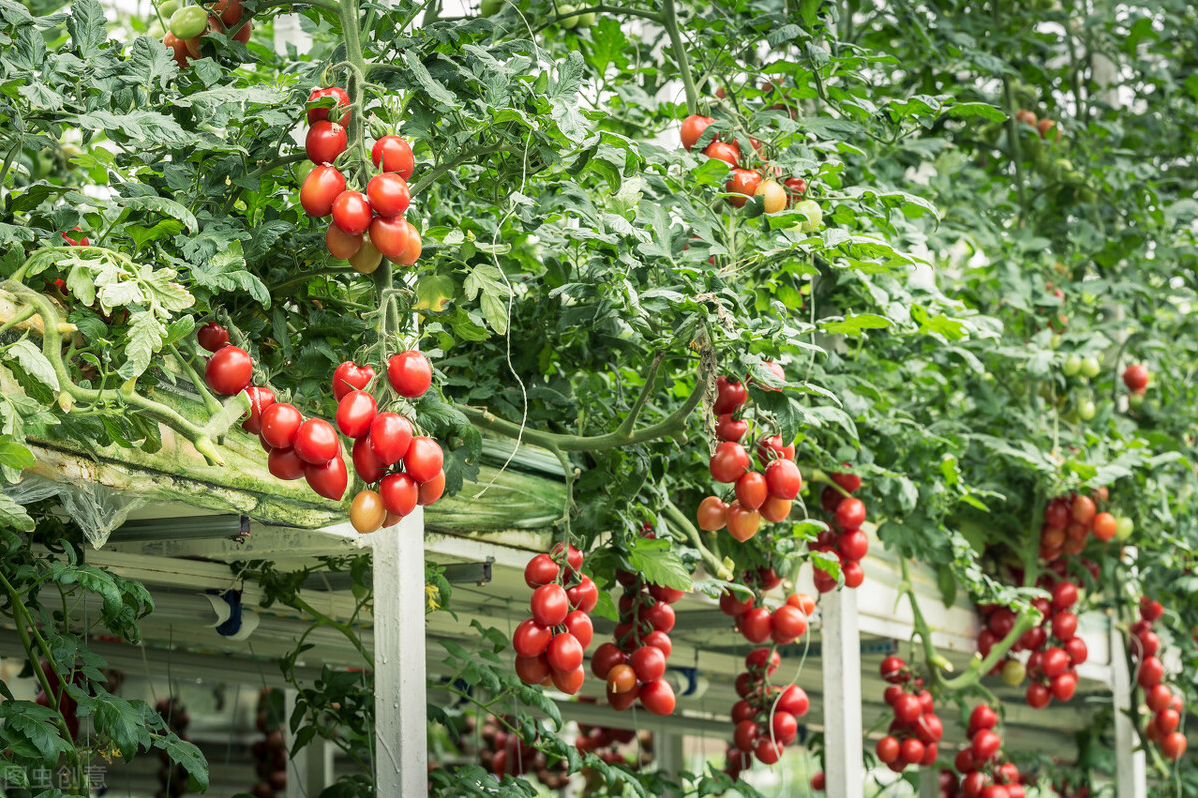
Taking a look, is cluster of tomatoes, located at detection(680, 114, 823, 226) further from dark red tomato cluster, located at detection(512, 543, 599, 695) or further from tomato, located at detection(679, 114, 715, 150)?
dark red tomato cluster, located at detection(512, 543, 599, 695)

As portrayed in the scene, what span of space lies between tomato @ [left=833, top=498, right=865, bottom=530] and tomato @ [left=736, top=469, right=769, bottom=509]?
31.5 inches

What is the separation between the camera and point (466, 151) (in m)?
1.56

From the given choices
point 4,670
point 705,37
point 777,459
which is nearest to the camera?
point 777,459

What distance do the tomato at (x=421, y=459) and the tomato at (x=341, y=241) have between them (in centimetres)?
23

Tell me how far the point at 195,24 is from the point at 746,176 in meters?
0.84

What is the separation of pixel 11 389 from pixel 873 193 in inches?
47.1

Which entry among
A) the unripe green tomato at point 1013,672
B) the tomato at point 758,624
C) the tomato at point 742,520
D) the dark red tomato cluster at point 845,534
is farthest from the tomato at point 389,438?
the unripe green tomato at point 1013,672

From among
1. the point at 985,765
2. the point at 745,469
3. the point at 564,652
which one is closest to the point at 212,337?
the point at 564,652

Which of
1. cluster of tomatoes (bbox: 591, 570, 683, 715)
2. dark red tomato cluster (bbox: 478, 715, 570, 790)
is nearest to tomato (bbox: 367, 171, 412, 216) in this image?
cluster of tomatoes (bbox: 591, 570, 683, 715)

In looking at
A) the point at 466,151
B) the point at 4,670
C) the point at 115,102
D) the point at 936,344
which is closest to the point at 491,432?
the point at 466,151

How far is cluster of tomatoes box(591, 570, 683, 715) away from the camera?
200 cm

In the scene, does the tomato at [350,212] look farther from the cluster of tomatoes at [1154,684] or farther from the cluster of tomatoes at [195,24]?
the cluster of tomatoes at [1154,684]

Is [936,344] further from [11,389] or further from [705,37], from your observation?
[11,389]

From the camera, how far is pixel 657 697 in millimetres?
2008
